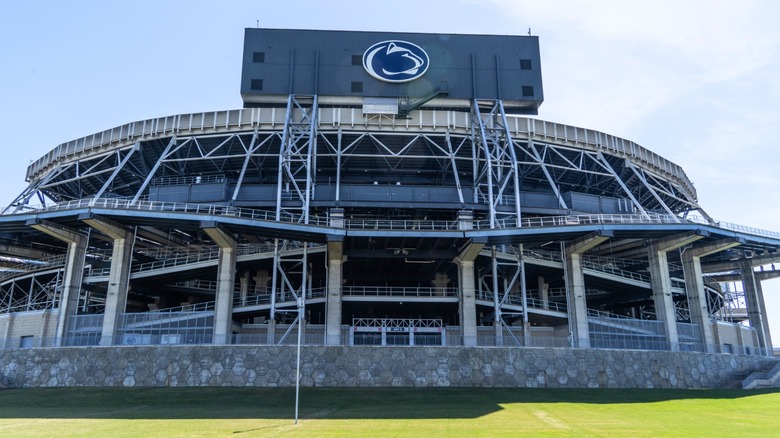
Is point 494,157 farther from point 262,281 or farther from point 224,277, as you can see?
point 224,277

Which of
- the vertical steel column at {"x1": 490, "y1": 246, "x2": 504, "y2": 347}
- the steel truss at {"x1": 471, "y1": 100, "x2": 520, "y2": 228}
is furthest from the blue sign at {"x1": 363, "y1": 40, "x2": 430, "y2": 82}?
the vertical steel column at {"x1": 490, "y1": 246, "x2": 504, "y2": 347}

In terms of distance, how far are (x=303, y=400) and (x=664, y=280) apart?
31692 millimetres

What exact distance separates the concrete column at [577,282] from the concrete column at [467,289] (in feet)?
25.1

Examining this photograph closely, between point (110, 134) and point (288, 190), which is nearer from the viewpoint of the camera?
point (288, 190)

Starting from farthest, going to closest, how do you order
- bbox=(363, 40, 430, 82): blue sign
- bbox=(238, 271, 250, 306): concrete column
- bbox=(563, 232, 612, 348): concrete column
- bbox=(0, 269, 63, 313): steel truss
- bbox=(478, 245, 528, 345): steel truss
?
bbox=(0, 269, 63, 313): steel truss → bbox=(363, 40, 430, 82): blue sign → bbox=(238, 271, 250, 306): concrete column → bbox=(478, 245, 528, 345): steel truss → bbox=(563, 232, 612, 348): concrete column

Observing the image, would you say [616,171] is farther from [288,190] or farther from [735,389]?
[288,190]

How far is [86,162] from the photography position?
5912 centimetres

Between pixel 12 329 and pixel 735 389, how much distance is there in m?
57.1

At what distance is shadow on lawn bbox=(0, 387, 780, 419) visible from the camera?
26547mm

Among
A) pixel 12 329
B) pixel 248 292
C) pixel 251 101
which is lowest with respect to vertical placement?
pixel 12 329

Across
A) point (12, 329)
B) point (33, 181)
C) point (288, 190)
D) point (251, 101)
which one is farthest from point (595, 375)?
point (33, 181)

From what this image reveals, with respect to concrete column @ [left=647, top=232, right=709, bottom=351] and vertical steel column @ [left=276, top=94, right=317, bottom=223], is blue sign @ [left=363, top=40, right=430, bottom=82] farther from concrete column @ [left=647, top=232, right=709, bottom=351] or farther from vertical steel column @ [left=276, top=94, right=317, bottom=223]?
concrete column @ [left=647, top=232, right=709, bottom=351]

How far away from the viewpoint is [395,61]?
184 feet

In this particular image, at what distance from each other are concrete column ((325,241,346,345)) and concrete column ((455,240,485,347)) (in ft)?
31.2
